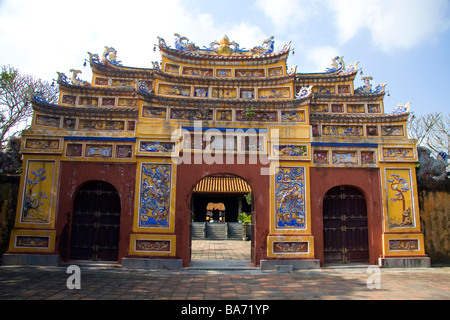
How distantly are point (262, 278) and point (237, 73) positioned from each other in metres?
7.25

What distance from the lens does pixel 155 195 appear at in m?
9.73

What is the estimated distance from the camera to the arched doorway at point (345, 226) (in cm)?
1012

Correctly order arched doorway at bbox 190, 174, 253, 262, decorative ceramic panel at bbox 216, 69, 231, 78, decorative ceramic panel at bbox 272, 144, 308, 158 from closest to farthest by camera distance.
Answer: decorative ceramic panel at bbox 272, 144, 308, 158
decorative ceramic panel at bbox 216, 69, 231, 78
arched doorway at bbox 190, 174, 253, 262

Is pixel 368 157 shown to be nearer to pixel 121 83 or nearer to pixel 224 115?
pixel 224 115

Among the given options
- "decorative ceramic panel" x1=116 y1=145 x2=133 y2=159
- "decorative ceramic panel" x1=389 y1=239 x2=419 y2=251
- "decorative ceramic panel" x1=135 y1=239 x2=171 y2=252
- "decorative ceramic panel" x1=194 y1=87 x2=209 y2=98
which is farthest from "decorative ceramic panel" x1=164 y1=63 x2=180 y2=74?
"decorative ceramic panel" x1=389 y1=239 x2=419 y2=251

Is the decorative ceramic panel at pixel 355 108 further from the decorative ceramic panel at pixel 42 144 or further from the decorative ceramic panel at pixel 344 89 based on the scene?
the decorative ceramic panel at pixel 42 144

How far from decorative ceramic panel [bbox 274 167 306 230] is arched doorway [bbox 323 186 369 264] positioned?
107 cm

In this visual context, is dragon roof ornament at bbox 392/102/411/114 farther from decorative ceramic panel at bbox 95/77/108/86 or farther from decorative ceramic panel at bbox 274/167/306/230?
decorative ceramic panel at bbox 95/77/108/86

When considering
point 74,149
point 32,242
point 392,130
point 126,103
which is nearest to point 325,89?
point 392,130

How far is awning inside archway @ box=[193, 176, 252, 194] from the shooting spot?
2427cm

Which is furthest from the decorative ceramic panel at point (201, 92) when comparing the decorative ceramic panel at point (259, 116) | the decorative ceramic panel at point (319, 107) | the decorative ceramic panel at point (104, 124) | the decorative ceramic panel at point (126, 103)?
the decorative ceramic panel at point (319, 107)

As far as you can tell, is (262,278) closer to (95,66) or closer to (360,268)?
(360,268)

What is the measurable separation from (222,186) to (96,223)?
50.8 ft
